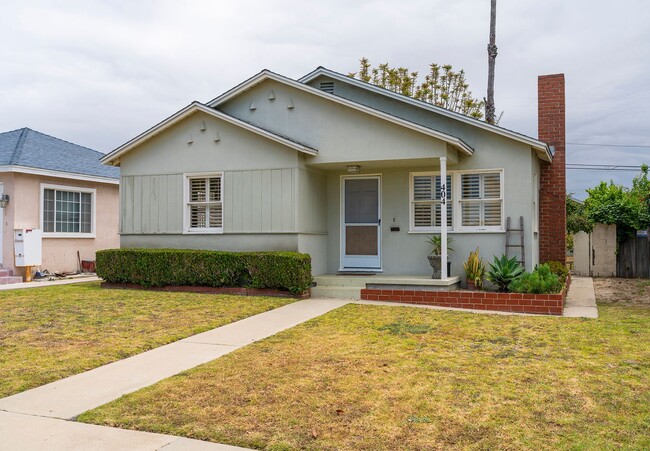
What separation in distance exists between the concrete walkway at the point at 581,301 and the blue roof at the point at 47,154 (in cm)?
1472

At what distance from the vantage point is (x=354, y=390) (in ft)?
18.0

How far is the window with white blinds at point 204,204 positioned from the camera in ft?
46.4

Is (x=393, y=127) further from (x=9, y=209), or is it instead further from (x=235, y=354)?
(x=9, y=209)

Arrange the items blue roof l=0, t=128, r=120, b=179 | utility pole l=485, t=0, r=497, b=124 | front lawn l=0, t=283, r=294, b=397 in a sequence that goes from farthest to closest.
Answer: utility pole l=485, t=0, r=497, b=124, blue roof l=0, t=128, r=120, b=179, front lawn l=0, t=283, r=294, b=397

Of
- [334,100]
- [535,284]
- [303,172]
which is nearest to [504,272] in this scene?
[535,284]

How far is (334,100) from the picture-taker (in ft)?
43.7

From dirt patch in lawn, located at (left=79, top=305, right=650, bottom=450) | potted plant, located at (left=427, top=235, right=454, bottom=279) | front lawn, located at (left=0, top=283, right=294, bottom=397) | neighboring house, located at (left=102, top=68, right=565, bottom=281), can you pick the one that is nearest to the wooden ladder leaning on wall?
neighboring house, located at (left=102, top=68, right=565, bottom=281)

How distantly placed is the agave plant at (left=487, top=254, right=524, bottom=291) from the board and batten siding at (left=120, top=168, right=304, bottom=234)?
446 centimetres

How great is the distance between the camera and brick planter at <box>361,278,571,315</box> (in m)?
10.6

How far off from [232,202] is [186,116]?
2464 mm

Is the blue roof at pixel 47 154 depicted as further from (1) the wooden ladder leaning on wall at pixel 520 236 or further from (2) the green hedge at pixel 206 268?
(1) the wooden ladder leaning on wall at pixel 520 236

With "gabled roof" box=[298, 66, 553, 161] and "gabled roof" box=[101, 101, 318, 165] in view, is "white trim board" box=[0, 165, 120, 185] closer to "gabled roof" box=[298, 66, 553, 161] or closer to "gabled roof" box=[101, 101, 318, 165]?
"gabled roof" box=[101, 101, 318, 165]

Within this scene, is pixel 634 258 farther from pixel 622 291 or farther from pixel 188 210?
pixel 188 210

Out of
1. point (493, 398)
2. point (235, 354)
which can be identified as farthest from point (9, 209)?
point (493, 398)
